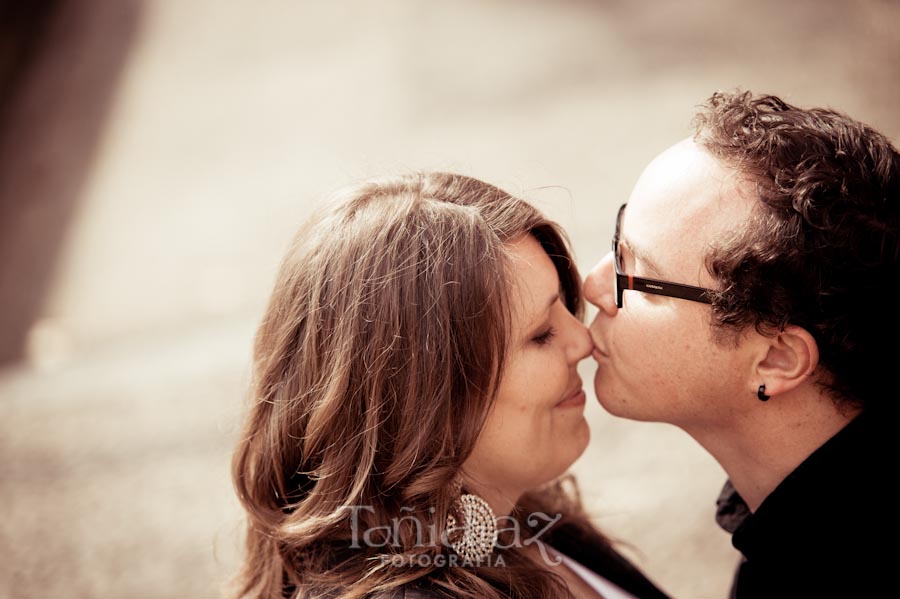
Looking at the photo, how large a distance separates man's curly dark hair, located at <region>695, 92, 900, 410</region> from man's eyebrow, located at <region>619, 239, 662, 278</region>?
16 cm

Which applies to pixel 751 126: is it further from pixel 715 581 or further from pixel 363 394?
pixel 715 581

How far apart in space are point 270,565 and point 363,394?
0.61m

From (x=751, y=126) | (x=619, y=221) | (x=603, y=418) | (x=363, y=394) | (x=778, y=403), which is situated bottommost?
(x=603, y=418)

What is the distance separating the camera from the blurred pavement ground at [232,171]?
165 inches

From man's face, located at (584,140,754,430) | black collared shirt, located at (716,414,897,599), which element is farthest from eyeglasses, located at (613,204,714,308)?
black collared shirt, located at (716,414,897,599)

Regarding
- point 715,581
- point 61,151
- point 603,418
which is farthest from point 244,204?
point 715,581

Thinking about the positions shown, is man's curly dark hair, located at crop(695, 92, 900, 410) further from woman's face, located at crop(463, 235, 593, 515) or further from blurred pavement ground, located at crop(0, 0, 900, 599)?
blurred pavement ground, located at crop(0, 0, 900, 599)

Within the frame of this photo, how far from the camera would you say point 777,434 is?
231cm

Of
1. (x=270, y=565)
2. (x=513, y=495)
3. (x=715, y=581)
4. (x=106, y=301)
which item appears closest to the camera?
(x=270, y=565)

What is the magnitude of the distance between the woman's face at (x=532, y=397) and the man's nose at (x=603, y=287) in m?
0.13

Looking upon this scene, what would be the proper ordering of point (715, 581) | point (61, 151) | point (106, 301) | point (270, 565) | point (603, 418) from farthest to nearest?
point (61, 151) < point (106, 301) < point (603, 418) < point (715, 581) < point (270, 565)

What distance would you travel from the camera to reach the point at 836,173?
2.11 m

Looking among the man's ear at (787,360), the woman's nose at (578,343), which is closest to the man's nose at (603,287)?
the woman's nose at (578,343)

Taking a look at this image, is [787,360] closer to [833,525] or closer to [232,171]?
[833,525]
